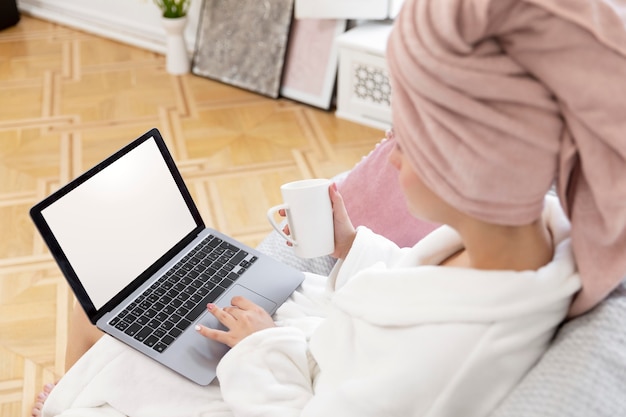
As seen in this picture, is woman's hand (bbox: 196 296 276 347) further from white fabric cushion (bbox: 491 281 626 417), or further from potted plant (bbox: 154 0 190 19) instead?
potted plant (bbox: 154 0 190 19)

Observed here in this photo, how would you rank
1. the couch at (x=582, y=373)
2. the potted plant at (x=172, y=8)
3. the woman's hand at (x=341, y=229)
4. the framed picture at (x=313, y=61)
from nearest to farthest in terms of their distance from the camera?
the couch at (x=582, y=373) → the woman's hand at (x=341, y=229) → the framed picture at (x=313, y=61) → the potted plant at (x=172, y=8)

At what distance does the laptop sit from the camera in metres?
1.37

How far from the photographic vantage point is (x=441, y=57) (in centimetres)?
86

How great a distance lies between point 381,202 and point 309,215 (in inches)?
13.8

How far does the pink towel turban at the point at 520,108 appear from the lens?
0.82 m

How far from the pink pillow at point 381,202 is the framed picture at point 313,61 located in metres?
1.54

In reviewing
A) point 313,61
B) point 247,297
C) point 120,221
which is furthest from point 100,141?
point 247,297

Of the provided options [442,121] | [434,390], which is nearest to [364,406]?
[434,390]

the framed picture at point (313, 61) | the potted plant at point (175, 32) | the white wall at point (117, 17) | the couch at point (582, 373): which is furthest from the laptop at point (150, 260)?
the white wall at point (117, 17)

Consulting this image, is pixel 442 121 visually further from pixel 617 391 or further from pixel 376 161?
pixel 376 161

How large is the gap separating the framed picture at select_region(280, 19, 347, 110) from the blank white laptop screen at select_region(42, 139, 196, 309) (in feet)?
5.83

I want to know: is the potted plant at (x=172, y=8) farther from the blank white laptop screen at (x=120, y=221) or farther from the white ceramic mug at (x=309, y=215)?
the white ceramic mug at (x=309, y=215)

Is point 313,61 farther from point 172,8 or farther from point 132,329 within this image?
point 132,329

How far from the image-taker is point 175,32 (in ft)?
11.4
